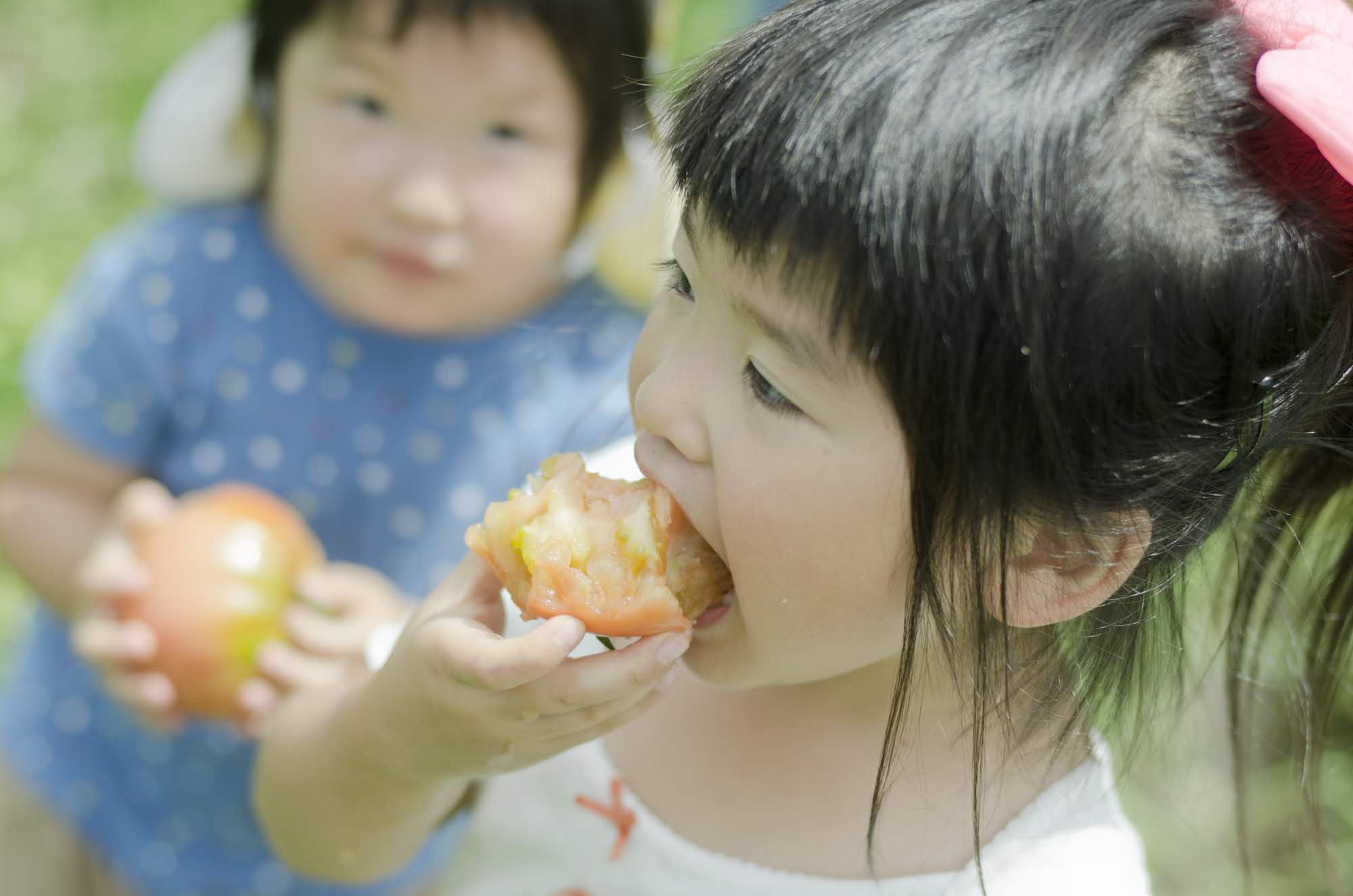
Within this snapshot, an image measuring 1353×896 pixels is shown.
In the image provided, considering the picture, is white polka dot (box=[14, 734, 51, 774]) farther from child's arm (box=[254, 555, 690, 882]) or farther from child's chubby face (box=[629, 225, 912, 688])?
child's chubby face (box=[629, 225, 912, 688])

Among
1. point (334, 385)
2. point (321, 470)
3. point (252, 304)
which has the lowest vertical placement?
point (321, 470)

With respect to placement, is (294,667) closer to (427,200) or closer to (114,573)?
(114,573)

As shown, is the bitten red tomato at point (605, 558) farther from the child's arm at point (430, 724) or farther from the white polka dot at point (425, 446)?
the white polka dot at point (425, 446)

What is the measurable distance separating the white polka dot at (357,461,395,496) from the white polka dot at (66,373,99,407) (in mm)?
430

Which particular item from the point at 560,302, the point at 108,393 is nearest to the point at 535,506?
the point at 560,302

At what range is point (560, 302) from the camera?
2.46 m

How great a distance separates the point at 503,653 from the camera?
47.0 inches

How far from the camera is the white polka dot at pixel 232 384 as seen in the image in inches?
95.4

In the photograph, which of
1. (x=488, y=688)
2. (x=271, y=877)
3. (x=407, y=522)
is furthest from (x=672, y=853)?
(x=271, y=877)

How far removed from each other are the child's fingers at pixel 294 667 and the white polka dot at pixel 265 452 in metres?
0.40

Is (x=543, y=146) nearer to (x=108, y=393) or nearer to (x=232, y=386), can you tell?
(x=232, y=386)

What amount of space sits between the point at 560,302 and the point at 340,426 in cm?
41

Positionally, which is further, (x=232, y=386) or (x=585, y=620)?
(x=232, y=386)

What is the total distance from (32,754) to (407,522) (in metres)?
0.74
